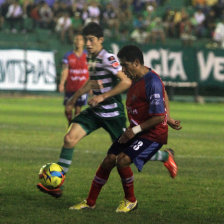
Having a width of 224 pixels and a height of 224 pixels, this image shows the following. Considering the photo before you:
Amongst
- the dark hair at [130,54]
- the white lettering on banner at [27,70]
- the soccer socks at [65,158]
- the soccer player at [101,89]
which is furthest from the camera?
the white lettering on banner at [27,70]

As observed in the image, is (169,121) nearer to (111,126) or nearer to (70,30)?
(111,126)

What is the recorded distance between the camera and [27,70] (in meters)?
30.7

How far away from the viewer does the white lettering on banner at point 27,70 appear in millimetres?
30203

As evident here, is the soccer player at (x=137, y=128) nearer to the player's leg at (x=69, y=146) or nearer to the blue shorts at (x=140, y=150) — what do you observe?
the blue shorts at (x=140, y=150)

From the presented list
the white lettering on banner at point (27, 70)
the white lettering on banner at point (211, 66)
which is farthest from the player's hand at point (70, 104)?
the white lettering on banner at point (211, 66)

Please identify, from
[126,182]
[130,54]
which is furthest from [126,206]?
[130,54]

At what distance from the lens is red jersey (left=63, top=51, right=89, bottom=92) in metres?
16.9

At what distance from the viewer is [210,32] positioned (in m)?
36.5

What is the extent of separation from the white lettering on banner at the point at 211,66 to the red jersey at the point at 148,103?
2419 cm

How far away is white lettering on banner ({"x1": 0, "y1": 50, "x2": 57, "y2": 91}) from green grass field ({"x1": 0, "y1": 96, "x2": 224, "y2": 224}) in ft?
39.3

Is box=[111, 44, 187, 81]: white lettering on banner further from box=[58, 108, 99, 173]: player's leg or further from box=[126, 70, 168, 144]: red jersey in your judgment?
box=[126, 70, 168, 144]: red jersey

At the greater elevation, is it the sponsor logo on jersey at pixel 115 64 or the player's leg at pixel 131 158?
the sponsor logo on jersey at pixel 115 64

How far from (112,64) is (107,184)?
1.61m

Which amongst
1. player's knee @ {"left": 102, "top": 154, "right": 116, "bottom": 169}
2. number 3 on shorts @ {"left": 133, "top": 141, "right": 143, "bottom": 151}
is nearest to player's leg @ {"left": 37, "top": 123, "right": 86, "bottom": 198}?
player's knee @ {"left": 102, "top": 154, "right": 116, "bottom": 169}
